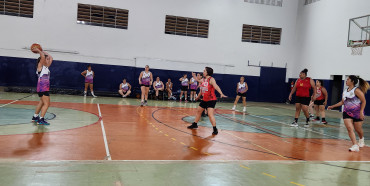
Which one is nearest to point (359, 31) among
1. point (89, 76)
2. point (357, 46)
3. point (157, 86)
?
point (357, 46)

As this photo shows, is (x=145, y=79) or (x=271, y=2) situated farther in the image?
(x=271, y=2)

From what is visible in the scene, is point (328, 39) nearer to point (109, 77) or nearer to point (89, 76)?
point (109, 77)

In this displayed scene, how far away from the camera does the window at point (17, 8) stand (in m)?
19.6

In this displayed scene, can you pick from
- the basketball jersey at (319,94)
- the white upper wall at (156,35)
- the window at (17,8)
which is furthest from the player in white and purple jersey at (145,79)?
the window at (17,8)

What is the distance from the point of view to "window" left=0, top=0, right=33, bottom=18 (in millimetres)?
19641

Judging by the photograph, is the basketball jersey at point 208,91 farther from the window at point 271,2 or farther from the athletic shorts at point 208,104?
the window at point 271,2

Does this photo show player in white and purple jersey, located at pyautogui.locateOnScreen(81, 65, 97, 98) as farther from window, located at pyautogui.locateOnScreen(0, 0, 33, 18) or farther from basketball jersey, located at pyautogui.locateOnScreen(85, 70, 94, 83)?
window, located at pyautogui.locateOnScreen(0, 0, 33, 18)

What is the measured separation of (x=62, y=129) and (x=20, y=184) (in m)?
4.10

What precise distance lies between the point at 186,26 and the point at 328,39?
1037cm

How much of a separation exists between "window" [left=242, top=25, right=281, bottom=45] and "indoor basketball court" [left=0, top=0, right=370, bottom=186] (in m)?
0.09

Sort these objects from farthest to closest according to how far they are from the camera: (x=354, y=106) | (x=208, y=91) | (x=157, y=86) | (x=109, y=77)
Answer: (x=109, y=77) < (x=157, y=86) < (x=208, y=91) < (x=354, y=106)

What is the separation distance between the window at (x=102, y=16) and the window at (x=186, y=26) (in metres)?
3.31

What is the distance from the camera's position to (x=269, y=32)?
24.7m

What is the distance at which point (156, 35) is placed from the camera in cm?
2227
